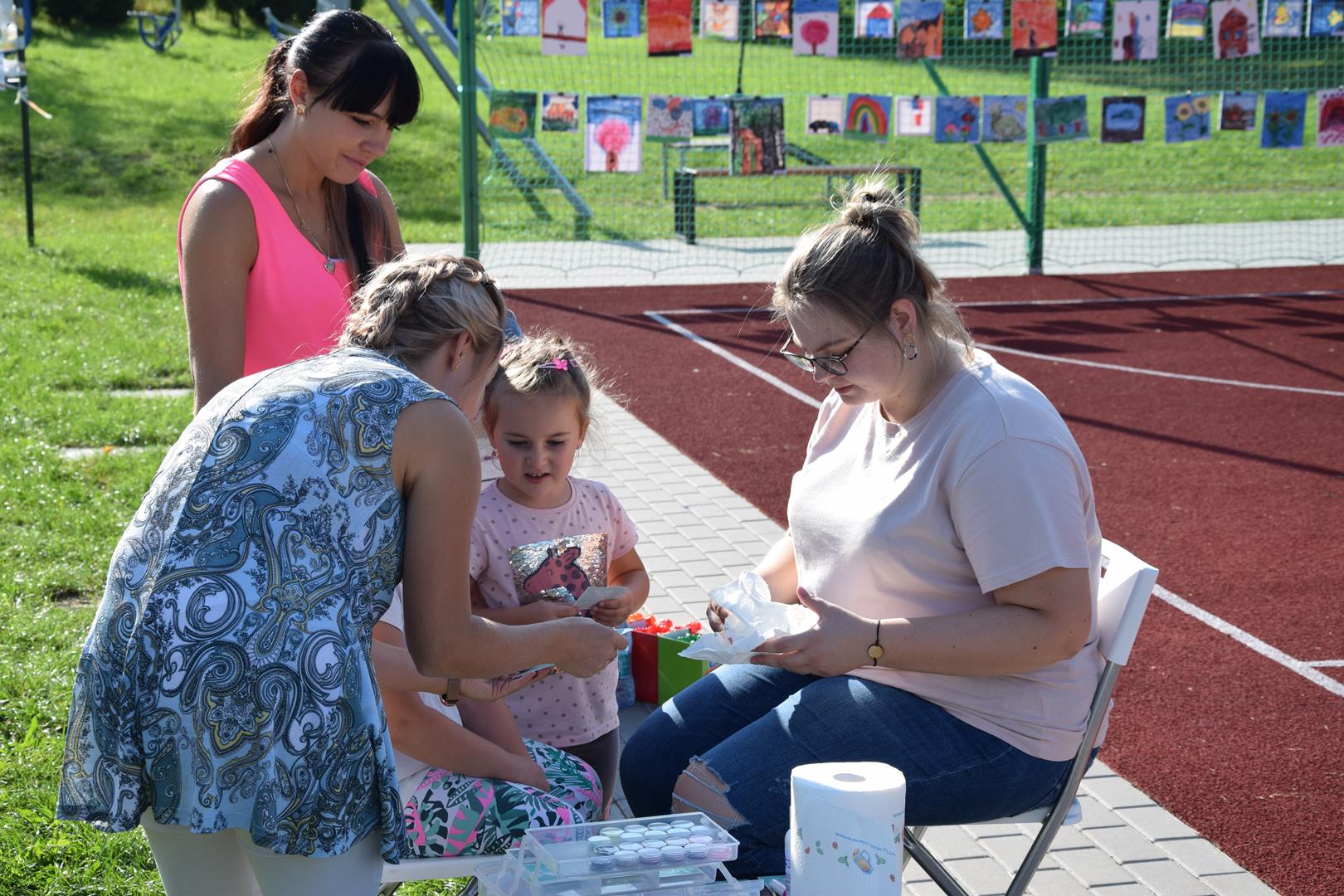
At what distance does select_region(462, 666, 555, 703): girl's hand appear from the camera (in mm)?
2359

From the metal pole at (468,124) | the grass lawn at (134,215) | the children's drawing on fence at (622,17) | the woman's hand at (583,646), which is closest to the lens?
the woman's hand at (583,646)

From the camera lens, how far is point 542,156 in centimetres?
1680

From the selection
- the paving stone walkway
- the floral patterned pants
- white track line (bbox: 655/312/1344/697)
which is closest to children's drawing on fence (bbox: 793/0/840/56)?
white track line (bbox: 655/312/1344/697)

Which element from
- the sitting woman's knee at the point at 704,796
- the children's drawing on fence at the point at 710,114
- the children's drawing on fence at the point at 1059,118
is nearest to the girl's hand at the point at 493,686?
the sitting woman's knee at the point at 704,796

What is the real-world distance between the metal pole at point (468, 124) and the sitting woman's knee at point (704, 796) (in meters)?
9.22

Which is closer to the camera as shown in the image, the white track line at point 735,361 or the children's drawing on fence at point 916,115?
the white track line at point 735,361

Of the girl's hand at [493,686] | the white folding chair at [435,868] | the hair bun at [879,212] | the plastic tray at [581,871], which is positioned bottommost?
the white folding chair at [435,868]

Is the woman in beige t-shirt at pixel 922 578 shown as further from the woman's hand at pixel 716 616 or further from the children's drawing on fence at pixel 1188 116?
the children's drawing on fence at pixel 1188 116

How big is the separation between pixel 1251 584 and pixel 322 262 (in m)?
3.96

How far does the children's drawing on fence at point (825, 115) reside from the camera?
1338 cm

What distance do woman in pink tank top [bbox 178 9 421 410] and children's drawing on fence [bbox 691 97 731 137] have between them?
32.6ft

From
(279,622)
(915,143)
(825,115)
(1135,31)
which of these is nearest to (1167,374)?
(825,115)

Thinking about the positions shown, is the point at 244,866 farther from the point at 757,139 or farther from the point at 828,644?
the point at 757,139

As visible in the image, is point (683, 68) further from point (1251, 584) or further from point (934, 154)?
point (1251, 584)
